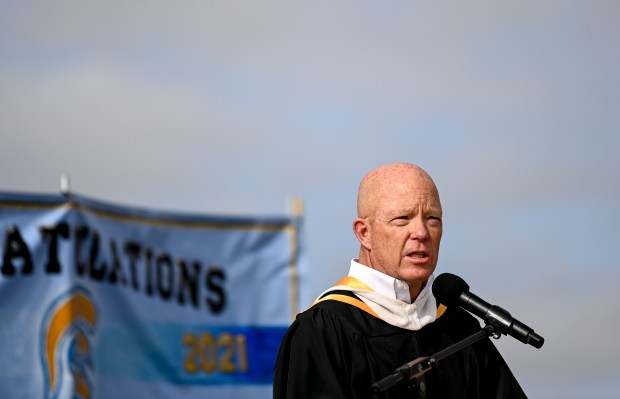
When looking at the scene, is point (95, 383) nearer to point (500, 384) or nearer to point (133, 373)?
point (133, 373)

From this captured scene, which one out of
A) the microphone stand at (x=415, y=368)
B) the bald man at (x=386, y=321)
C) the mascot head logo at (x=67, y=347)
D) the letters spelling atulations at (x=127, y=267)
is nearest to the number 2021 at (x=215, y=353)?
the letters spelling atulations at (x=127, y=267)

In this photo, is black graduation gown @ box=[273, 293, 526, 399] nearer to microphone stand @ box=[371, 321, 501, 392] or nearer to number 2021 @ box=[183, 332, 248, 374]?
microphone stand @ box=[371, 321, 501, 392]

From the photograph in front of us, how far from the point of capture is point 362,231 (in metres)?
6.13

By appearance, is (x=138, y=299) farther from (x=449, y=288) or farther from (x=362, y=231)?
(x=449, y=288)

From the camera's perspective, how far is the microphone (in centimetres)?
560

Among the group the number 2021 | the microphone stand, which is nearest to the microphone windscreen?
the microphone stand

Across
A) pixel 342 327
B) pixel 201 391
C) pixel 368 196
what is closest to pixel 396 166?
pixel 368 196

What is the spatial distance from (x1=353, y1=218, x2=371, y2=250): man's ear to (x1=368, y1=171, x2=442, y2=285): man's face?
0.08 m

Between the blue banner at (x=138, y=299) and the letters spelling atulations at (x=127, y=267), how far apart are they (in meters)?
0.01

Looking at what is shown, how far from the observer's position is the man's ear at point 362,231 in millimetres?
6105

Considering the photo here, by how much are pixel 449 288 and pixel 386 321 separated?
1.15 ft

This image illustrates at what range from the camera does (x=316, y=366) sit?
5.73 m

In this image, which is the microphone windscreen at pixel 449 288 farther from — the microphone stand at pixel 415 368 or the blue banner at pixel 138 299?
the blue banner at pixel 138 299

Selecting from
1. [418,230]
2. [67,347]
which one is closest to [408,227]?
[418,230]
